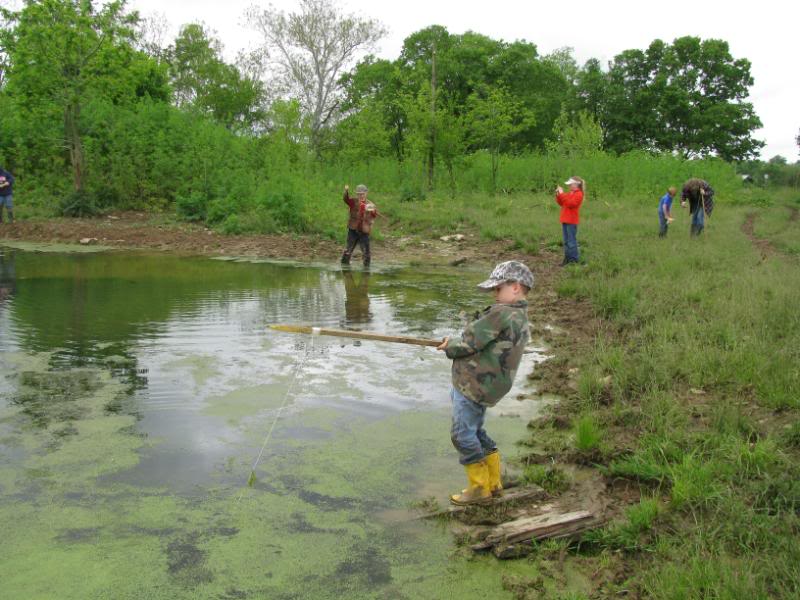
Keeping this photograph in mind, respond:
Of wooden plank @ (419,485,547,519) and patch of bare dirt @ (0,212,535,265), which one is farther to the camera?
patch of bare dirt @ (0,212,535,265)

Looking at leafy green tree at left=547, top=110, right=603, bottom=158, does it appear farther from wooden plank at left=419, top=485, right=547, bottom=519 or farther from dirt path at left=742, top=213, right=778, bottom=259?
wooden plank at left=419, top=485, right=547, bottom=519

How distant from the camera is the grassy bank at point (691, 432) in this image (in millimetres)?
3801

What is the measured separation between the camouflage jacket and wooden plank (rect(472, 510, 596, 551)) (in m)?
0.79

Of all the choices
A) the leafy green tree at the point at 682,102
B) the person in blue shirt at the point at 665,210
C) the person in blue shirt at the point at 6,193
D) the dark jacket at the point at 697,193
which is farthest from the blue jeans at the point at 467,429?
the leafy green tree at the point at 682,102

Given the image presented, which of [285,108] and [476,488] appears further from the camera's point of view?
[285,108]

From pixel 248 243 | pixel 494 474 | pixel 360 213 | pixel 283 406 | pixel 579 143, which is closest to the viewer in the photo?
pixel 494 474

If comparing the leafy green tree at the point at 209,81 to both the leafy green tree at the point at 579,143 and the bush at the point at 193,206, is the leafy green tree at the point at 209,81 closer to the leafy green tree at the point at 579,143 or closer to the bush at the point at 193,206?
the leafy green tree at the point at 579,143

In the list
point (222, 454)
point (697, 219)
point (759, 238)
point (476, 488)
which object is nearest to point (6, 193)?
point (222, 454)

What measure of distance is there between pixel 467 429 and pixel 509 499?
533mm

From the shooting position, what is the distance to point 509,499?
15.6 feet

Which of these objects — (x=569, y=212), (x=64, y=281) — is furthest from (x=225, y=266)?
(x=569, y=212)

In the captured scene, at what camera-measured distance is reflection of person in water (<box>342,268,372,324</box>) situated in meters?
10.6

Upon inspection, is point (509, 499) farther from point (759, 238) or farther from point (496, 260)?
point (759, 238)

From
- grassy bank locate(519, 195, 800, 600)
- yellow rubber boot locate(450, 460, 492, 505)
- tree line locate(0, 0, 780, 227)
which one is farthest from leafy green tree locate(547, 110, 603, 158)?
yellow rubber boot locate(450, 460, 492, 505)
